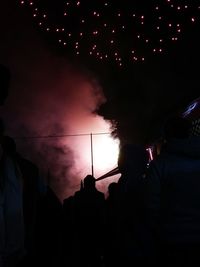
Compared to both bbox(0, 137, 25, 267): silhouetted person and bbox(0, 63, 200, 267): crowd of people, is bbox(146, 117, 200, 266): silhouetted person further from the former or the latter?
bbox(0, 137, 25, 267): silhouetted person

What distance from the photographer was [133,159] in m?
4.05

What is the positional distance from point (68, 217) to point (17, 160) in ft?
1.55

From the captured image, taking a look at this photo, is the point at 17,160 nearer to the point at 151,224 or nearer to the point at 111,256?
the point at 151,224

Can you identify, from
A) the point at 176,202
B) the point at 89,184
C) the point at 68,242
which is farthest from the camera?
the point at 89,184

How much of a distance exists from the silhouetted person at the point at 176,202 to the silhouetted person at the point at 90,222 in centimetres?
154

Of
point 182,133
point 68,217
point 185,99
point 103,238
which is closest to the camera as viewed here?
point 68,217

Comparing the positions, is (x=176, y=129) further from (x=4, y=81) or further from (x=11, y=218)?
(x=11, y=218)

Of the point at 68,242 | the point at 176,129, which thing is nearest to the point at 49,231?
the point at 68,242

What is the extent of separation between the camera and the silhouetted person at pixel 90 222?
5.37m

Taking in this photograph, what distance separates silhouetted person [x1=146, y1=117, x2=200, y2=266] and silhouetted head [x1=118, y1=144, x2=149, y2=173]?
0.50 meters

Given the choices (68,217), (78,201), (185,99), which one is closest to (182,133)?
(68,217)

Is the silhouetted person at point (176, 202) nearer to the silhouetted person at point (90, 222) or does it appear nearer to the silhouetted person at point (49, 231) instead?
the silhouetted person at point (49, 231)

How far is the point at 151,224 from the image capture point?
11.3ft

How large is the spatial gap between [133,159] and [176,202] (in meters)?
0.77
